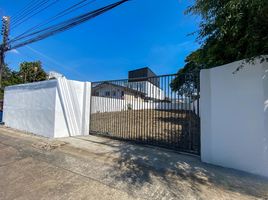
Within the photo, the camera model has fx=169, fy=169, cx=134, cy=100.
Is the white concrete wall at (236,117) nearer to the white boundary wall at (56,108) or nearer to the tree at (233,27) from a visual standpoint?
the tree at (233,27)

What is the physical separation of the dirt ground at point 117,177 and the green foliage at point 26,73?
19.9 m

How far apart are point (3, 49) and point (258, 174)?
49.9 ft

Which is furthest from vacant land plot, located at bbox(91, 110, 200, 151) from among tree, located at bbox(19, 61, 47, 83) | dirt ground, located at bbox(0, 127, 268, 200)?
tree, located at bbox(19, 61, 47, 83)

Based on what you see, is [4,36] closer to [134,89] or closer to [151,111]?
[134,89]

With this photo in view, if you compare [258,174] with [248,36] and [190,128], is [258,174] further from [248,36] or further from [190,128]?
[248,36]

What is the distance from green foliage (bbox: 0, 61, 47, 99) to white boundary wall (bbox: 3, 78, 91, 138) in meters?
15.3

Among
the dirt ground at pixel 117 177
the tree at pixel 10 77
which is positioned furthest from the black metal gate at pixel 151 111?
the tree at pixel 10 77

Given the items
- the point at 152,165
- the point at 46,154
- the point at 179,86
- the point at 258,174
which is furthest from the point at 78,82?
the point at 258,174

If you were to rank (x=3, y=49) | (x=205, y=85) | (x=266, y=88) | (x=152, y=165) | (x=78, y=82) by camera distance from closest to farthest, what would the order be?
(x=266, y=88), (x=152, y=165), (x=205, y=85), (x=78, y=82), (x=3, y=49)

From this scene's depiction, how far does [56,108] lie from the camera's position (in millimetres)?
7035

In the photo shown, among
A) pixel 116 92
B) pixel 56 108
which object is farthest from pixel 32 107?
pixel 116 92

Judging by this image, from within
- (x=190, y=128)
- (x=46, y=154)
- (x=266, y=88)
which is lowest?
(x=46, y=154)

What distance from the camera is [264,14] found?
3090 millimetres

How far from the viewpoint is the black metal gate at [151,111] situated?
16.3ft
